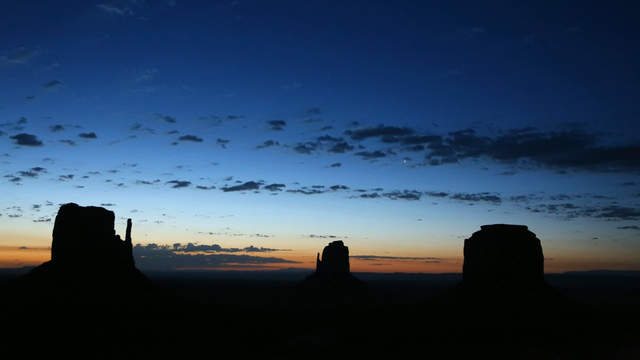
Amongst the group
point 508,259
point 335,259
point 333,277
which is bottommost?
point 333,277

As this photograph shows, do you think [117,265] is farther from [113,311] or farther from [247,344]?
[247,344]

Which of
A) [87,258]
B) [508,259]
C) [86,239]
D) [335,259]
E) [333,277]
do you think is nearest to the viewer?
[87,258]

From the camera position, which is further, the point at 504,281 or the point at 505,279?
the point at 505,279

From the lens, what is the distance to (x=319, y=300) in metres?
173

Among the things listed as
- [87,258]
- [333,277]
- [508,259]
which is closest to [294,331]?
[87,258]

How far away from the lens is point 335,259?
18938cm

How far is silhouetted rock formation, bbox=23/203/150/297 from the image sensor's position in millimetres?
79375

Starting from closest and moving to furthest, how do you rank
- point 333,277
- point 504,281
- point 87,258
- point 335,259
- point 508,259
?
1. point 87,258
2. point 504,281
3. point 508,259
4. point 333,277
5. point 335,259

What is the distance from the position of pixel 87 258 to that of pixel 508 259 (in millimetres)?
75713

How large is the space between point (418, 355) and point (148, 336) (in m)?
37.5

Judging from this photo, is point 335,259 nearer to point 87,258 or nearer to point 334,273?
point 334,273

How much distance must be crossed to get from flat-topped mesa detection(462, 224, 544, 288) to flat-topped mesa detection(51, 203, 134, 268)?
6615cm

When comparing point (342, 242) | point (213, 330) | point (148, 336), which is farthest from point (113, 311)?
point (342, 242)

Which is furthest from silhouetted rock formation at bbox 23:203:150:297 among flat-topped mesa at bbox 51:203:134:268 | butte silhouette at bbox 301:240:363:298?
butte silhouette at bbox 301:240:363:298
